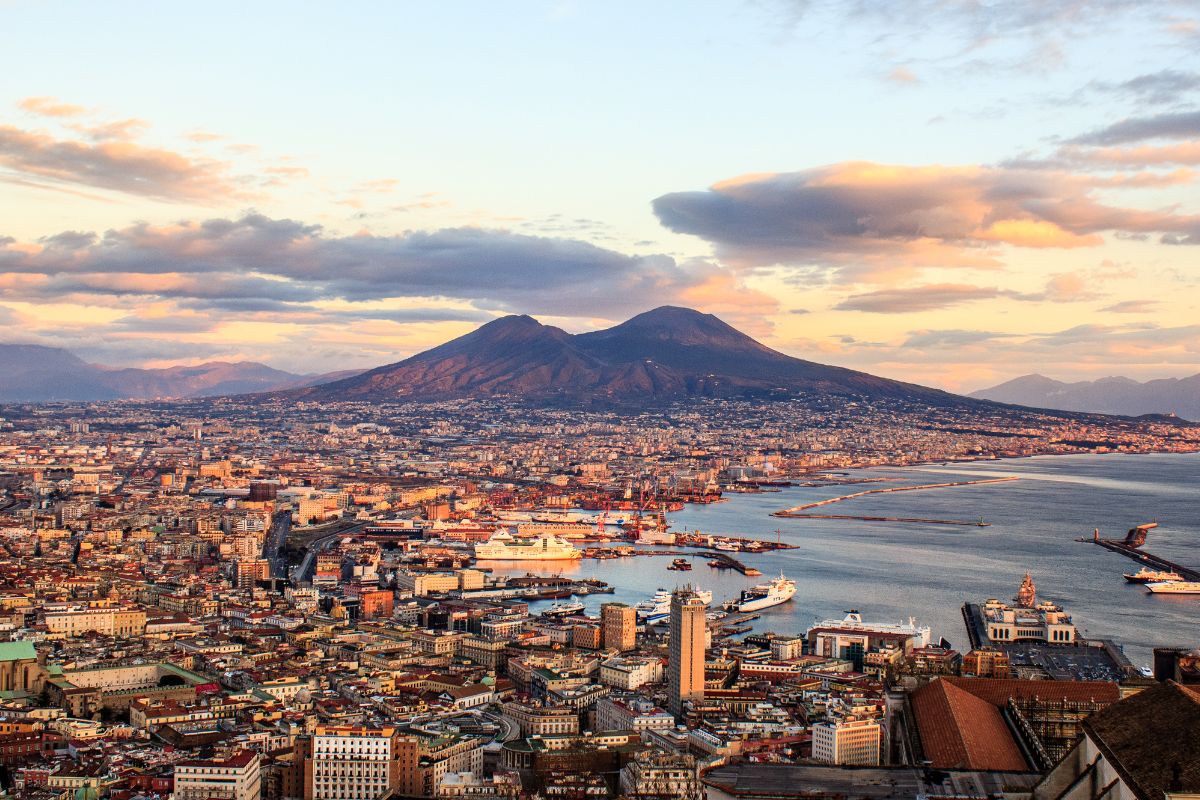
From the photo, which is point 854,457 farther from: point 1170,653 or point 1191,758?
point 1191,758

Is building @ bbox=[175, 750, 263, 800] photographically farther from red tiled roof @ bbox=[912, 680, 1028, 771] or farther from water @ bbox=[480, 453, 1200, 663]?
water @ bbox=[480, 453, 1200, 663]

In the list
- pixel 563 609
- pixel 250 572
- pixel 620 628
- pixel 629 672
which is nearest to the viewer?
pixel 629 672

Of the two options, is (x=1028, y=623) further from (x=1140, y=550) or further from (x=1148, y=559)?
(x=1140, y=550)

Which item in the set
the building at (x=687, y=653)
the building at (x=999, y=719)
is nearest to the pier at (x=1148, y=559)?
the building at (x=687, y=653)

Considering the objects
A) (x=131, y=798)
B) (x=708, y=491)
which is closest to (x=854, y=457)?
(x=708, y=491)

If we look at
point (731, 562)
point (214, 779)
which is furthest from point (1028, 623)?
point (214, 779)

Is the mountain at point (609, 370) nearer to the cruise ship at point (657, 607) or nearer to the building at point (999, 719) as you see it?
the cruise ship at point (657, 607)
